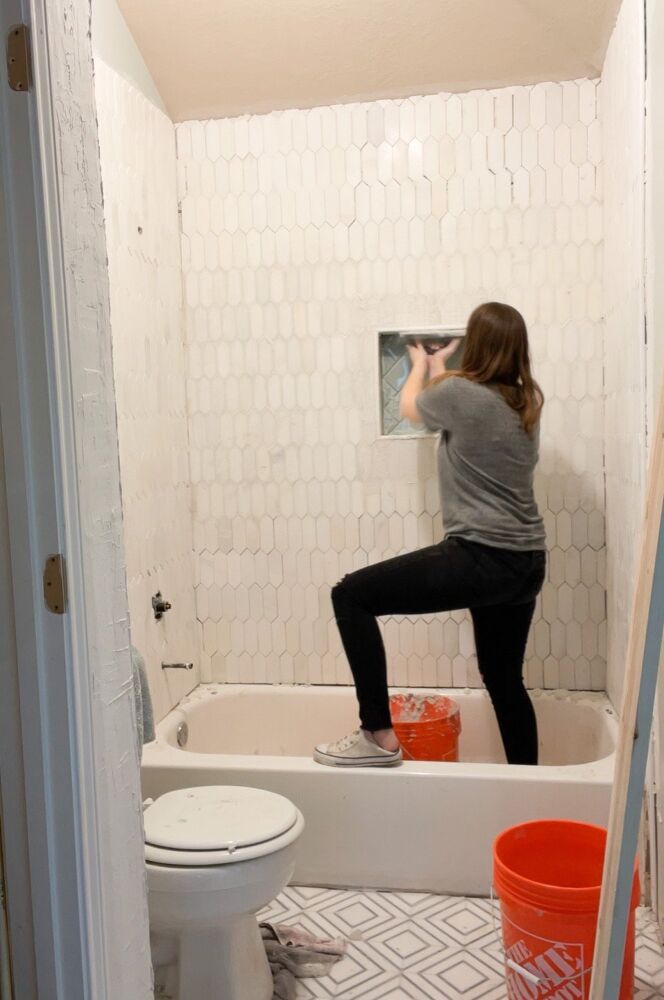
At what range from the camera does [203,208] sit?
9.66ft

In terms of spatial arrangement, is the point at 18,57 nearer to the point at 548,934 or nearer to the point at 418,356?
the point at 548,934

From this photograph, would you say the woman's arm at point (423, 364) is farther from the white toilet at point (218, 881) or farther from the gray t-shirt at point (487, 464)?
the white toilet at point (218, 881)

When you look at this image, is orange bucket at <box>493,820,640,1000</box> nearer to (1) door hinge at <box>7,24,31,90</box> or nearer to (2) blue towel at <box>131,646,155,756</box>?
(2) blue towel at <box>131,646,155,756</box>

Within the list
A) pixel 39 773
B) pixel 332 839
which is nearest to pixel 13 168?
pixel 39 773

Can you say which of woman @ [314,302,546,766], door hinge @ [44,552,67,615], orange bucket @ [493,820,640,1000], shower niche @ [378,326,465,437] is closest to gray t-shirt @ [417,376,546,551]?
woman @ [314,302,546,766]

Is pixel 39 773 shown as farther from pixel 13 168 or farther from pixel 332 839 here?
pixel 332 839

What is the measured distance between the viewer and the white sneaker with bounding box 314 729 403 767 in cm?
232

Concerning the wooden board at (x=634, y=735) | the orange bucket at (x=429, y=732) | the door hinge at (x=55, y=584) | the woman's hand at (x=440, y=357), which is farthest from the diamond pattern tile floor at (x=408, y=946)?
the woman's hand at (x=440, y=357)

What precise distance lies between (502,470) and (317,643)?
3.23 feet

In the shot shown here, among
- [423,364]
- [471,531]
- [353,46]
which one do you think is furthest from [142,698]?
[353,46]

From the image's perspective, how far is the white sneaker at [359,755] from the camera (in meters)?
2.32

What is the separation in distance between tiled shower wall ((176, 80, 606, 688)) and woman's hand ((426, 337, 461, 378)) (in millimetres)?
85

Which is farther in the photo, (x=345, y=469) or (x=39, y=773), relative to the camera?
(x=345, y=469)

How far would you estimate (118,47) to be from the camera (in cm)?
249
